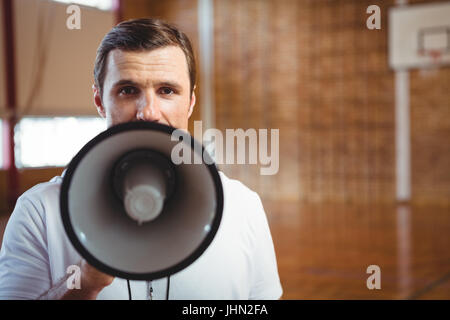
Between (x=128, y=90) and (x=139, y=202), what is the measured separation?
7.9 inches

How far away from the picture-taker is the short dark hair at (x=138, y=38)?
0.70 m

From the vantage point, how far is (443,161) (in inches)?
A: 265

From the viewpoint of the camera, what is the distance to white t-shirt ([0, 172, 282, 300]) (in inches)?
28.3

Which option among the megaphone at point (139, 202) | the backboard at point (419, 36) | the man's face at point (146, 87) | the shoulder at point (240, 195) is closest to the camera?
the megaphone at point (139, 202)

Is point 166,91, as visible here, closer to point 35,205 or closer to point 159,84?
point 159,84

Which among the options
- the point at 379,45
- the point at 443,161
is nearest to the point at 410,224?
the point at 443,161

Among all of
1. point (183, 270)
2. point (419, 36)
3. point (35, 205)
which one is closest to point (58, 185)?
point (35, 205)

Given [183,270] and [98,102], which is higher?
[98,102]

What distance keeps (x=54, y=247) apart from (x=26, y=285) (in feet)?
0.21

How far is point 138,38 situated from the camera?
0.70 metres

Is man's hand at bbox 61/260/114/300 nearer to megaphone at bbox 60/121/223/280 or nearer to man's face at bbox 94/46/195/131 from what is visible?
megaphone at bbox 60/121/223/280

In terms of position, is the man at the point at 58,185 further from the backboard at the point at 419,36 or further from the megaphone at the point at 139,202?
the backboard at the point at 419,36

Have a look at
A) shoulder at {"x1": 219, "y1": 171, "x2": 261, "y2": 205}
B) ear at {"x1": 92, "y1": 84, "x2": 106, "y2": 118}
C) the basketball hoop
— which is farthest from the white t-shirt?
the basketball hoop

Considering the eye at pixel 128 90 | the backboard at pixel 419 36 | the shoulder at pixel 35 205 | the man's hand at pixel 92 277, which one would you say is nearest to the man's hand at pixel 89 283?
the man's hand at pixel 92 277
